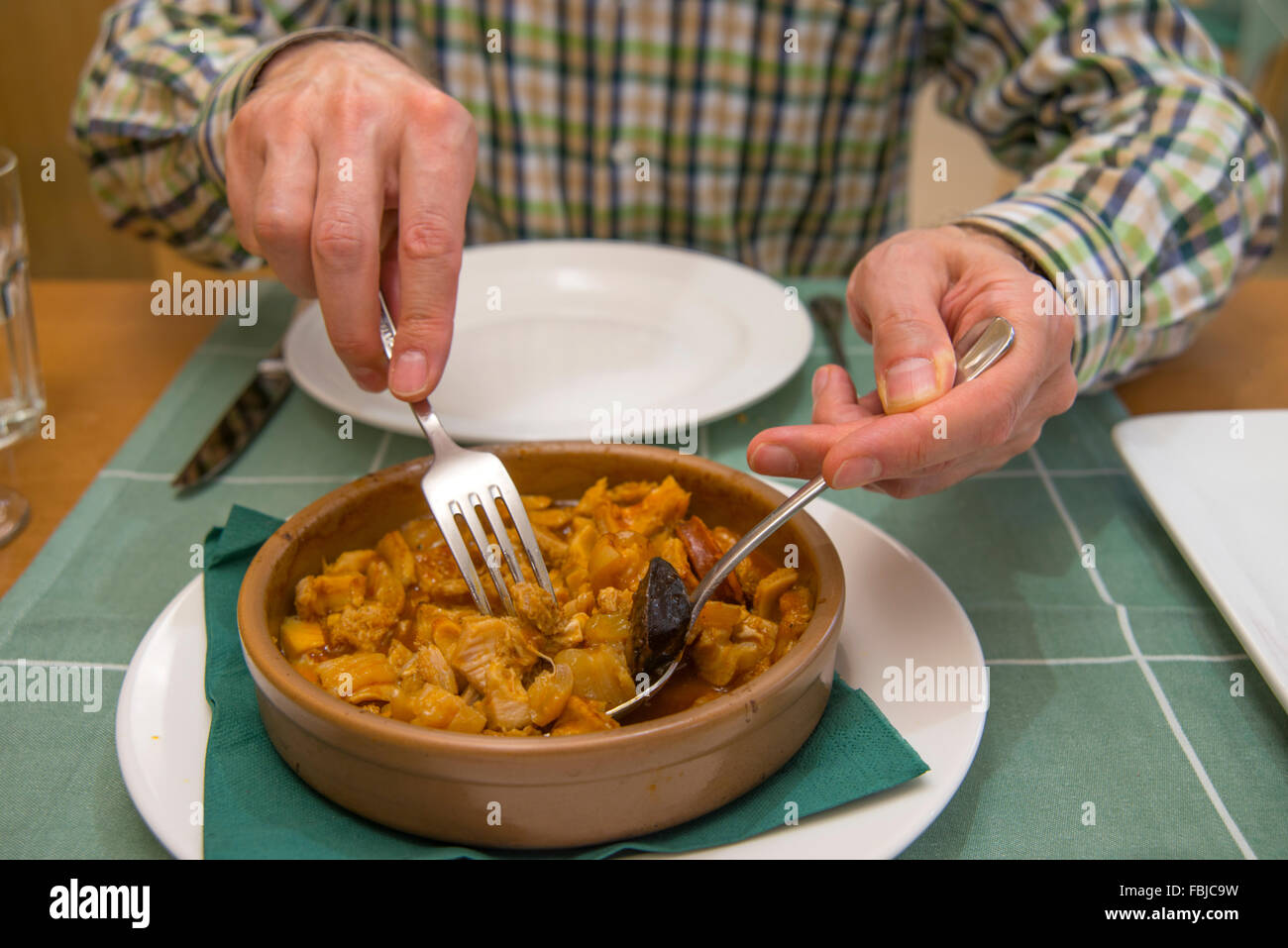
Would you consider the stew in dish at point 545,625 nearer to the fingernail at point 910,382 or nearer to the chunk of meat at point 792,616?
the chunk of meat at point 792,616

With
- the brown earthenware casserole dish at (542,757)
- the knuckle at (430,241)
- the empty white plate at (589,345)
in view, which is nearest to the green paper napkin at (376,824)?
the brown earthenware casserole dish at (542,757)

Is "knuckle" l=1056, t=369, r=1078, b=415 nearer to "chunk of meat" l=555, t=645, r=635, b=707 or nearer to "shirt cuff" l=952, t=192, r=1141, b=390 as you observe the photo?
"shirt cuff" l=952, t=192, r=1141, b=390

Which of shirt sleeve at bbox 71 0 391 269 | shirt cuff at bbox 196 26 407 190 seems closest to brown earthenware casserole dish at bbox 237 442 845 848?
shirt cuff at bbox 196 26 407 190

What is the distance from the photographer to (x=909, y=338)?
1212mm

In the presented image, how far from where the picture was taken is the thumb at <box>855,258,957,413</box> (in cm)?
116

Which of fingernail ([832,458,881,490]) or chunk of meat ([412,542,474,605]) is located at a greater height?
fingernail ([832,458,881,490])

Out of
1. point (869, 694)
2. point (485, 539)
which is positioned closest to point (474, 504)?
point (485, 539)

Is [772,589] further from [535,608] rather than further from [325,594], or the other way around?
[325,594]

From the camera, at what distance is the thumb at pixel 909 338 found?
3.82 ft

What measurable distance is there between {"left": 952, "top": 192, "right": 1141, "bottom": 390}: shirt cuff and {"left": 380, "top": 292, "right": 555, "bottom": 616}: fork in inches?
32.0

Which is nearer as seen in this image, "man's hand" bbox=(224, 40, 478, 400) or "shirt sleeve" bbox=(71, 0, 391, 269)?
"man's hand" bbox=(224, 40, 478, 400)

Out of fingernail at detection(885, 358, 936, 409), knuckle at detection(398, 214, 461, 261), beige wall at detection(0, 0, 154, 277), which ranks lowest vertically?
beige wall at detection(0, 0, 154, 277)
